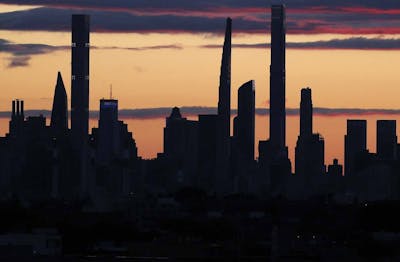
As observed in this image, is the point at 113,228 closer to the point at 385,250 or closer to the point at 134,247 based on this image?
the point at 134,247

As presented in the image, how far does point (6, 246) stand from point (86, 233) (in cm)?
5960

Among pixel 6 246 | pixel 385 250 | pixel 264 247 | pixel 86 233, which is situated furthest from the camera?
A: pixel 86 233

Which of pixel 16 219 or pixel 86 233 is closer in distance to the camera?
pixel 86 233

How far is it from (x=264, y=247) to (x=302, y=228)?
61074 millimetres

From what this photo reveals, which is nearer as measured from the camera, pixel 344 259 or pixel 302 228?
pixel 344 259

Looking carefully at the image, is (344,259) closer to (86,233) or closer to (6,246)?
(6,246)

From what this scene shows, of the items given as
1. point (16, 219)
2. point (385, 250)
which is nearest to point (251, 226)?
point (16, 219)

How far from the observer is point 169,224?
198m

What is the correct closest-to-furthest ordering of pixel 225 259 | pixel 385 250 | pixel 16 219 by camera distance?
pixel 225 259 < pixel 385 250 < pixel 16 219

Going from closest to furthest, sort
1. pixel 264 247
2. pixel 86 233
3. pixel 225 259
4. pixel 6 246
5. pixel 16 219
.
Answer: pixel 225 259 → pixel 6 246 → pixel 264 247 → pixel 86 233 → pixel 16 219

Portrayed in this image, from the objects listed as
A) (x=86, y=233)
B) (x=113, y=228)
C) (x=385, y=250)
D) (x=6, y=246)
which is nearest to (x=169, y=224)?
(x=113, y=228)

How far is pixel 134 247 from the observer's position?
417 ft

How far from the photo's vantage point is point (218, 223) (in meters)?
193

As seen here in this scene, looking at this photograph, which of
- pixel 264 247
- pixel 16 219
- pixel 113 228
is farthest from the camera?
pixel 16 219
